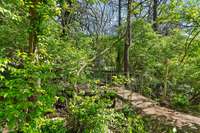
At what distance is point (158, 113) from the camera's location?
8984mm

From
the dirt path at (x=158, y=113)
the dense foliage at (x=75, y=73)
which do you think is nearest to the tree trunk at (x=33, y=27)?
the dense foliage at (x=75, y=73)

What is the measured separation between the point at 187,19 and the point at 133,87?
3181 millimetres

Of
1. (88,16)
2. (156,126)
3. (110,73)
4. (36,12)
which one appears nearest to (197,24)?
(110,73)

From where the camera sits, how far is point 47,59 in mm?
7367

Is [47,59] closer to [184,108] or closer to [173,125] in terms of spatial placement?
[173,125]

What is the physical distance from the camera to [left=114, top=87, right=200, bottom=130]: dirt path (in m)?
8.49

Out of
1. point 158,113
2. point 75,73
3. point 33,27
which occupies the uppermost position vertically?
point 33,27

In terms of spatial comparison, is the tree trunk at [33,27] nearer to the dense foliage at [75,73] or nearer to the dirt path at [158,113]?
the dense foliage at [75,73]

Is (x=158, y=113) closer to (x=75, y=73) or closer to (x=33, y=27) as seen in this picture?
(x=75, y=73)

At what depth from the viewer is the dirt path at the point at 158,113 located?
27.9ft

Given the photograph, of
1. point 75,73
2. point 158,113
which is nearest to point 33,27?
point 75,73

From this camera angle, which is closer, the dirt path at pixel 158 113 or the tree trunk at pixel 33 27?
the tree trunk at pixel 33 27

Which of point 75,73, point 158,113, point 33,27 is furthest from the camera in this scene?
point 158,113

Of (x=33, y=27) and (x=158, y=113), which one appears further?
(x=158, y=113)
